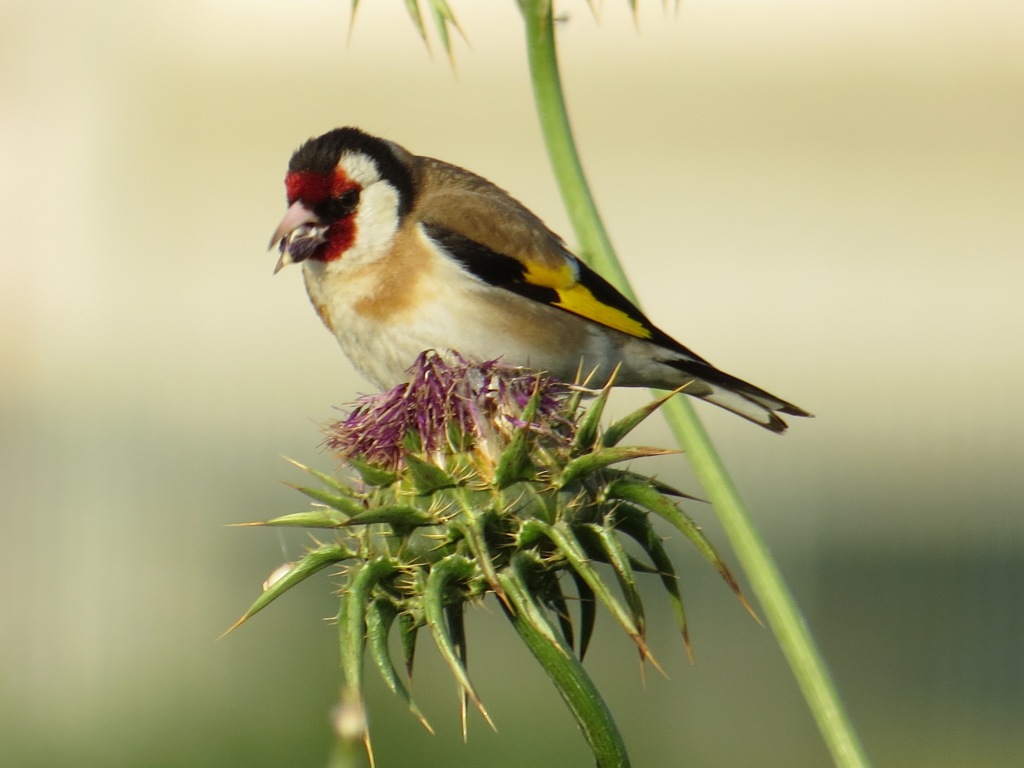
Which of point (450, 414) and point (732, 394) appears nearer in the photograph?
point (450, 414)

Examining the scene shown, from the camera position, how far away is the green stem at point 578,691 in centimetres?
248

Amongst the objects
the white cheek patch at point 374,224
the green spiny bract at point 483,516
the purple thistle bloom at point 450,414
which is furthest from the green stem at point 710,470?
the white cheek patch at point 374,224

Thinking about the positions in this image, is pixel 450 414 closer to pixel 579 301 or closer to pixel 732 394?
pixel 579 301

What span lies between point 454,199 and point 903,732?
6.55 m

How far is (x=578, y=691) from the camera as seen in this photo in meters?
2.49

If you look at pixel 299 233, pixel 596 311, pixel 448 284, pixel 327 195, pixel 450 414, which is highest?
pixel 327 195

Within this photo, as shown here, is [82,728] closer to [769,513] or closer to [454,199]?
[769,513]

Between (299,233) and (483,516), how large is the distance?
159 centimetres

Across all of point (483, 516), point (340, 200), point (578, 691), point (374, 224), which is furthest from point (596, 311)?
point (578, 691)

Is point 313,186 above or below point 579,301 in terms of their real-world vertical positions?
above

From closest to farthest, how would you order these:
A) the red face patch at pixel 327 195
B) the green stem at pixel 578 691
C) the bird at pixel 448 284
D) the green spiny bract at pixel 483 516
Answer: the green stem at pixel 578 691
the green spiny bract at pixel 483 516
the bird at pixel 448 284
the red face patch at pixel 327 195

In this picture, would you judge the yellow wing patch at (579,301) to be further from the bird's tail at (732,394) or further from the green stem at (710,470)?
the green stem at (710,470)

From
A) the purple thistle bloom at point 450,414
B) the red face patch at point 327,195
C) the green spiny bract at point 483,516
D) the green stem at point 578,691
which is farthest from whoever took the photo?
the red face patch at point 327,195

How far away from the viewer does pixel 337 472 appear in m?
3.06
